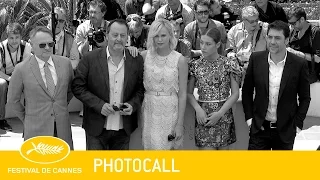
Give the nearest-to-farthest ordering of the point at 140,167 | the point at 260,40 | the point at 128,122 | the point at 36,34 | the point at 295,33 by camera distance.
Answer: the point at 140,167 → the point at 36,34 → the point at 128,122 → the point at 260,40 → the point at 295,33

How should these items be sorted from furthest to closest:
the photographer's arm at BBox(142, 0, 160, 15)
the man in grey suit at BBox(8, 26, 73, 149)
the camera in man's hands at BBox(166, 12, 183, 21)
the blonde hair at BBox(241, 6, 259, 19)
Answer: the photographer's arm at BBox(142, 0, 160, 15) < the camera in man's hands at BBox(166, 12, 183, 21) < the blonde hair at BBox(241, 6, 259, 19) < the man in grey suit at BBox(8, 26, 73, 149)

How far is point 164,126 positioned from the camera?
4371mm

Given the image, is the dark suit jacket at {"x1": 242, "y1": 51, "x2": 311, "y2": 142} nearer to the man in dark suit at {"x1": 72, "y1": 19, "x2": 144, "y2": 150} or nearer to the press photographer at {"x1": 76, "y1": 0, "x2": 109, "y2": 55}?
the man in dark suit at {"x1": 72, "y1": 19, "x2": 144, "y2": 150}

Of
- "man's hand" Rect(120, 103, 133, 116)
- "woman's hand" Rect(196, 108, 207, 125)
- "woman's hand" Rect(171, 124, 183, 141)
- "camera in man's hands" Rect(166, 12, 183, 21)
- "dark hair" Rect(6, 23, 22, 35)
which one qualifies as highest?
"camera in man's hands" Rect(166, 12, 183, 21)

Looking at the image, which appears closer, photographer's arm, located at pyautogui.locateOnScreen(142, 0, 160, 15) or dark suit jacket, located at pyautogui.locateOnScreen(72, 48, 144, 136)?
dark suit jacket, located at pyautogui.locateOnScreen(72, 48, 144, 136)

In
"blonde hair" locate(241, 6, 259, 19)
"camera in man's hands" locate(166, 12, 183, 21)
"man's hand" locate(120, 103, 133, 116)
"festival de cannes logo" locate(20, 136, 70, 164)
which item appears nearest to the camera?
"festival de cannes logo" locate(20, 136, 70, 164)

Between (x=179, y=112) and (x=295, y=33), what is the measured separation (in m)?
3.85

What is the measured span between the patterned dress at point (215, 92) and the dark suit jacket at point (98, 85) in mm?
489

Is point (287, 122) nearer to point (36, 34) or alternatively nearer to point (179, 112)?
point (179, 112)

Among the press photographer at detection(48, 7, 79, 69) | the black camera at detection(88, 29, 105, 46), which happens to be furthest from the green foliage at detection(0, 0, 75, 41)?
the black camera at detection(88, 29, 105, 46)

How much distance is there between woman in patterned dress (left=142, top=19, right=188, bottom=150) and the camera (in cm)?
429

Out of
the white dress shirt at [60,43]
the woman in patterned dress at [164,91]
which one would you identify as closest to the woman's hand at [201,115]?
the woman in patterned dress at [164,91]

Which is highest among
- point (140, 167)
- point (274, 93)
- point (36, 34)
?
point (36, 34)

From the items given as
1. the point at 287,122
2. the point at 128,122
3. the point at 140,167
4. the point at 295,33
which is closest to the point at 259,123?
the point at 287,122
